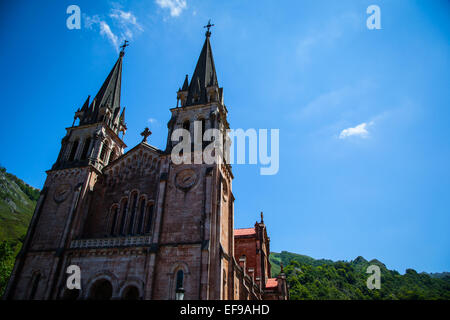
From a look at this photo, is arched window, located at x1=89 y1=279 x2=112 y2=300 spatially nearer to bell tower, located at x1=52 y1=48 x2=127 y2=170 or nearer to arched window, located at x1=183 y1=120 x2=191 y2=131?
bell tower, located at x1=52 y1=48 x2=127 y2=170

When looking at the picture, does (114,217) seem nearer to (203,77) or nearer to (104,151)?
(104,151)

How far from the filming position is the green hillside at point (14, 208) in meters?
97.1

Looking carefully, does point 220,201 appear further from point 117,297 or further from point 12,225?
point 12,225

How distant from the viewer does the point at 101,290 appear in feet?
75.6

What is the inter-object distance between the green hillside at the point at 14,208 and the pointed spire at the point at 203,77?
6779 cm

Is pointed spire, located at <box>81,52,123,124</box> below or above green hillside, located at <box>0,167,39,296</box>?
below

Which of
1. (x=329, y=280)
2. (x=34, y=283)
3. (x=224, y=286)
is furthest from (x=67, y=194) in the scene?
(x=329, y=280)

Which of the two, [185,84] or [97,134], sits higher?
[185,84]

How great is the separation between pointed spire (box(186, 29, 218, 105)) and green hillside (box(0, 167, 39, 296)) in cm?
6779

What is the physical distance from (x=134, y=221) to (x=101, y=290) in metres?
5.68

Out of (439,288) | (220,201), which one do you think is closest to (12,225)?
(220,201)

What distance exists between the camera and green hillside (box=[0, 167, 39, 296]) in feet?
319

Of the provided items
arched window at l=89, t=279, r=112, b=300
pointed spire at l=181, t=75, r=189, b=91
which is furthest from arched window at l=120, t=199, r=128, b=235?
pointed spire at l=181, t=75, r=189, b=91

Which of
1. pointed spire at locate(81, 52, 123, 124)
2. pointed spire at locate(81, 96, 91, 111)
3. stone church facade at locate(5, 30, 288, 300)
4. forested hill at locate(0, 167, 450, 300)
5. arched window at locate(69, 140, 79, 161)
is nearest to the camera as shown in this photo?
stone church facade at locate(5, 30, 288, 300)
